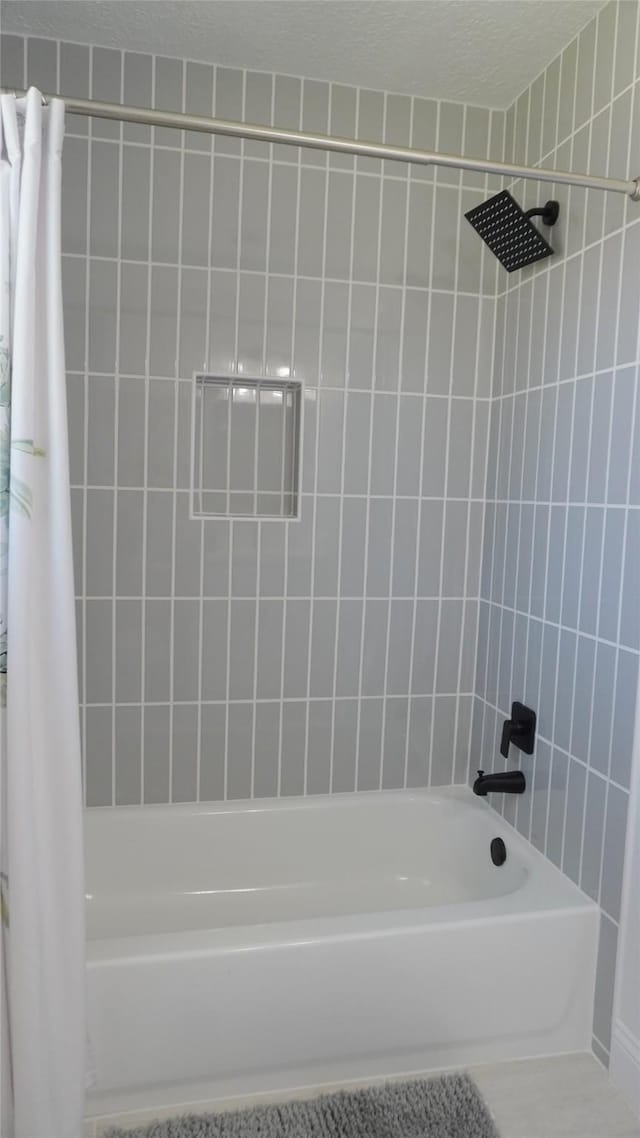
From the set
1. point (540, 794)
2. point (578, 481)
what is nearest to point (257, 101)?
point (578, 481)

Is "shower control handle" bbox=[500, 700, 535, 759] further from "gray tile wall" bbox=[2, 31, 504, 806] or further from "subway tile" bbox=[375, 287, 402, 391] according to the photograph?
"subway tile" bbox=[375, 287, 402, 391]

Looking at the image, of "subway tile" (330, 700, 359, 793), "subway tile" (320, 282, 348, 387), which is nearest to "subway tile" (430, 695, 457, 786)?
"subway tile" (330, 700, 359, 793)

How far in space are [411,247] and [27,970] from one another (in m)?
2.08

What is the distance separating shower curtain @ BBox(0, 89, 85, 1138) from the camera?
1.25 meters

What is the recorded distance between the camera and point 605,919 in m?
1.72

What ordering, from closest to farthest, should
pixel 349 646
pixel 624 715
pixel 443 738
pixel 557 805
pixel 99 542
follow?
1. pixel 624 715
2. pixel 557 805
3. pixel 99 542
4. pixel 349 646
5. pixel 443 738

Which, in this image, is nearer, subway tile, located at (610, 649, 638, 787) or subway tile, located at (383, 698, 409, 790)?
subway tile, located at (610, 649, 638, 787)

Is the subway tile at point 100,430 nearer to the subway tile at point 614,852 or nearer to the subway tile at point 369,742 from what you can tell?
the subway tile at point 369,742

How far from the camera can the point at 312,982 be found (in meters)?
1.59

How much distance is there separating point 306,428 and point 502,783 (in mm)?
1170

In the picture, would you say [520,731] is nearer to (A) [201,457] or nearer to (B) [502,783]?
(B) [502,783]

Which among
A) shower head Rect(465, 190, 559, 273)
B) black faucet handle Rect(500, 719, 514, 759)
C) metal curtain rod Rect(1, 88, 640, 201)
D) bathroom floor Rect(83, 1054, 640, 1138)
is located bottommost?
bathroom floor Rect(83, 1054, 640, 1138)

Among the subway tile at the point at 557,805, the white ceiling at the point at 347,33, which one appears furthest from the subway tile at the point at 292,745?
the white ceiling at the point at 347,33

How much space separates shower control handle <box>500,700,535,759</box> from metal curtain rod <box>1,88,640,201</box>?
128cm
